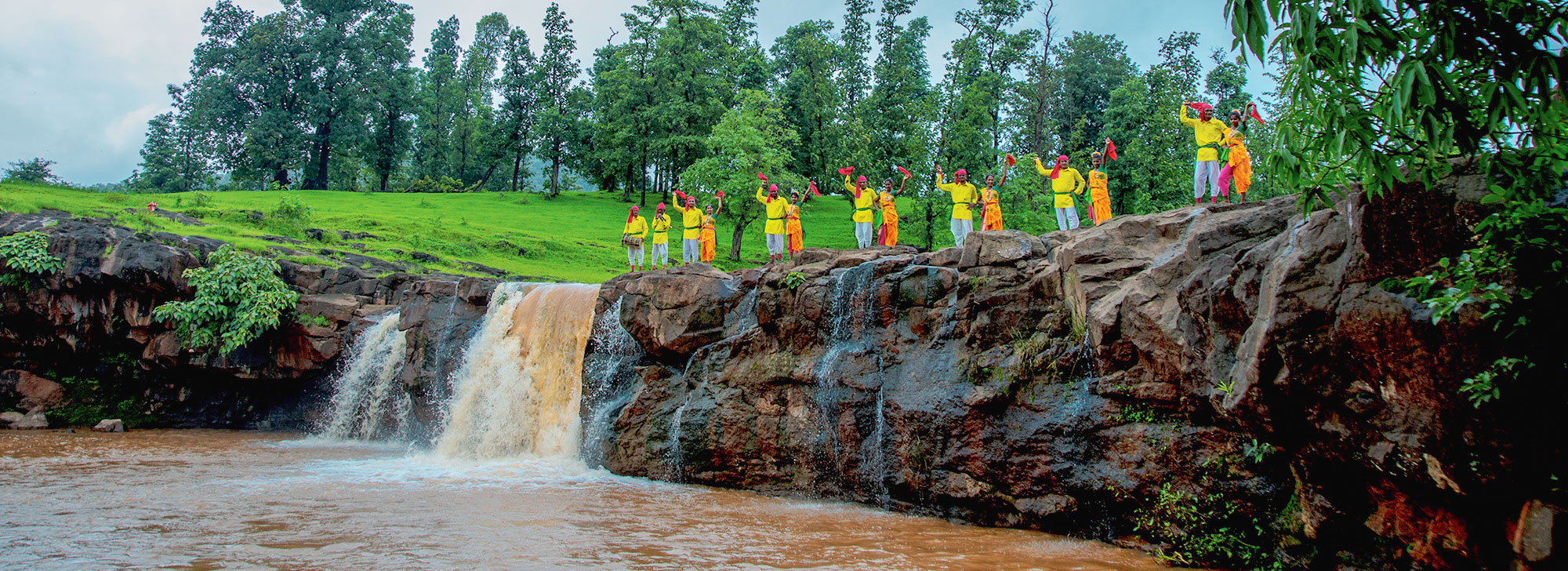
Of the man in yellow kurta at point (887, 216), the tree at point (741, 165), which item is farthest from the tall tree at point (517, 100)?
the man in yellow kurta at point (887, 216)

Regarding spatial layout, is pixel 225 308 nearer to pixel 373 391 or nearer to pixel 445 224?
pixel 373 391

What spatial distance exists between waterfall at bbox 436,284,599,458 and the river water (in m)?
1.14

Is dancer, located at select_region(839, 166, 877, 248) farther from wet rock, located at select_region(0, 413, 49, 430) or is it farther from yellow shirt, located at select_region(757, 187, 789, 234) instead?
wet rock, located at select_region(0, 413, 49, 430)

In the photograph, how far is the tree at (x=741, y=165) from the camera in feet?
93.1

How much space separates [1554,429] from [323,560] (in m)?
9.34

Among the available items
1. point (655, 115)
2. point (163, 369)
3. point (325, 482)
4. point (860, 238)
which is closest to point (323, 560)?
point (325, 482)

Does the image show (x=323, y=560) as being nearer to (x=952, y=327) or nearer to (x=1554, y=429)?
(x=952, y=327)

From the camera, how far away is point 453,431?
14.6m

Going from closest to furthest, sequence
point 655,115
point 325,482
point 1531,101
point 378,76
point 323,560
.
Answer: point 1531,101 < point 323,560 < point 325,482 < point 655,115 < point 378,76

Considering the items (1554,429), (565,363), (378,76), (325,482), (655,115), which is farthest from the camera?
(378,76)

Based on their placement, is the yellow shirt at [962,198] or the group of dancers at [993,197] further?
the yellow shirt at [962,198]

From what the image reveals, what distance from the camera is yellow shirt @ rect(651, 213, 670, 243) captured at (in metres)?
19.8

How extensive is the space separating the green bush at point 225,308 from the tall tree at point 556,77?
29279mm

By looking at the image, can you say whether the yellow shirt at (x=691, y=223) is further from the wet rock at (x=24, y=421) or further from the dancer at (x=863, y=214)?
the wet rock at (x=24, y=421)
